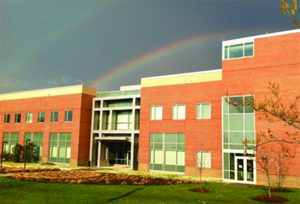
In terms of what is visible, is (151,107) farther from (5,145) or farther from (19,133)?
(5,145)

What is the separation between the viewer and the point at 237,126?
105ft

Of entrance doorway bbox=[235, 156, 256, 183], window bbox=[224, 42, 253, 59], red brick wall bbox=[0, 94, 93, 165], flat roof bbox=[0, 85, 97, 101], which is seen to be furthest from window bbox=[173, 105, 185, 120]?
flat roof bbox=[0, 85, 97, 101]

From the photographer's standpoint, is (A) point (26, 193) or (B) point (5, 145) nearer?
(A) point (26, 193)

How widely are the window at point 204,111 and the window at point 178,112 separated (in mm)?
2144

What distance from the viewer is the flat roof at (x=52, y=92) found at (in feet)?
161

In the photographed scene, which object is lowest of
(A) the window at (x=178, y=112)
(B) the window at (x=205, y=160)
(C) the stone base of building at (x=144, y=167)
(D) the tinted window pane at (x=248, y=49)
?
(C) the stone base of building at (x=144, y=167)

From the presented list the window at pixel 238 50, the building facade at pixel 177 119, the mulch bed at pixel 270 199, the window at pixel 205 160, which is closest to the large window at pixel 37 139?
the building facade at pixel 177 119

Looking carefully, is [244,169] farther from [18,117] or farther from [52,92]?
[18,117]

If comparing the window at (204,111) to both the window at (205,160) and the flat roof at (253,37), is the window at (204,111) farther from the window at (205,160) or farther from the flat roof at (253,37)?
the flat roof at (253,37)

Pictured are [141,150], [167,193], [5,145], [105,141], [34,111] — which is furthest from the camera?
[5,145]

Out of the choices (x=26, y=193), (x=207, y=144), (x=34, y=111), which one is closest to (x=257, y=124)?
(x=207, y=144)

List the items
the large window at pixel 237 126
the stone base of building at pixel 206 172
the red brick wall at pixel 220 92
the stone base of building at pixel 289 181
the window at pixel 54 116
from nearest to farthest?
the stone base of building at pixel 289 181, the red brick wall at pixel 220 92, the large window at pixel 237 126, the stone base of building at pixel 206 172, the window at pixel 54 116

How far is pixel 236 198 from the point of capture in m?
19.6

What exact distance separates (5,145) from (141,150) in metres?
31.4
